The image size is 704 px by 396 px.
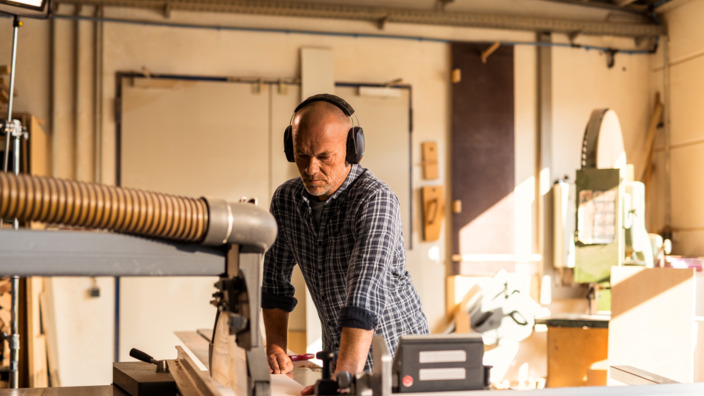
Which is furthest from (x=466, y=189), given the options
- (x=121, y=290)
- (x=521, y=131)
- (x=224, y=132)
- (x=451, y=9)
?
(x=121, y=290)

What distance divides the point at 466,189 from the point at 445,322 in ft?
3.26

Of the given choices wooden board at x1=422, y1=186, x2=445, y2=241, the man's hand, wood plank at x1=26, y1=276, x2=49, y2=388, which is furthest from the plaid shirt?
wooden board at x1=422, y1=186, x2=445, y2=241

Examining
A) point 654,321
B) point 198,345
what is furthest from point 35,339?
point 654,321

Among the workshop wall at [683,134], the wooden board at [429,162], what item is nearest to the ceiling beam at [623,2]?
the workshop wall at [683,134]

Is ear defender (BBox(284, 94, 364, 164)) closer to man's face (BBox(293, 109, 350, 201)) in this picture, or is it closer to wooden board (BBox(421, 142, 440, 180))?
man's face (BBox(293, 109, 350, 201))

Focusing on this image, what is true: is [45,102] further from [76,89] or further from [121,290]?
[121,290]

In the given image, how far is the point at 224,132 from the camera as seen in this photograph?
192 inches

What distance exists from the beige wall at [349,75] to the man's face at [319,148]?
3228mm

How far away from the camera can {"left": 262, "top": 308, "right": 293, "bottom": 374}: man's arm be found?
1.83 metres

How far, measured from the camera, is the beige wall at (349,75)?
468 cm

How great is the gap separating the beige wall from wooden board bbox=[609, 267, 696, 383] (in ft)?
4.54

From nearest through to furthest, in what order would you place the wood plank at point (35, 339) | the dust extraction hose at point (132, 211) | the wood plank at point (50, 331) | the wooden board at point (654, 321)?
the dust extraction hose at point (132, 211) → the wooden board at point (654, 321) → the wood plank at point (35, 339) → the wood plank at point (50, 331)

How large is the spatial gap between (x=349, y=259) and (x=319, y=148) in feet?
1.06

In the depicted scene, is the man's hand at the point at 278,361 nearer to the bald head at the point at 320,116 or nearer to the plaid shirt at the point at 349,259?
the plaid shirt at the point at 349,259
